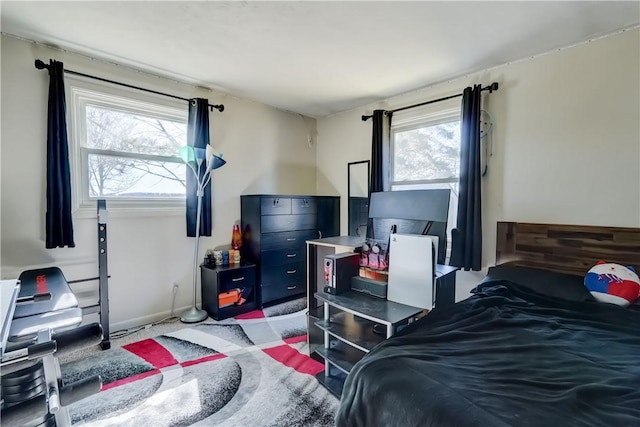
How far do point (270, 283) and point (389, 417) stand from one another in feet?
7.87

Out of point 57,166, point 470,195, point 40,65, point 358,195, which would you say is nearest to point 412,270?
point 470,195

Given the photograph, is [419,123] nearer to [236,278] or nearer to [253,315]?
[236,278]

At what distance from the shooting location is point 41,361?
1.13 meters

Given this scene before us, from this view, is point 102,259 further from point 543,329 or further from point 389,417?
point 543,329

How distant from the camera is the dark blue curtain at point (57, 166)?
224 cm

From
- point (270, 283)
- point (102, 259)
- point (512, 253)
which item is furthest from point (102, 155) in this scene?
point (512, 253)

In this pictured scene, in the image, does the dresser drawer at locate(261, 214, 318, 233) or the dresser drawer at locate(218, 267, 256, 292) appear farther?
the dresser drawer at locate(261, 214, 318, 233)

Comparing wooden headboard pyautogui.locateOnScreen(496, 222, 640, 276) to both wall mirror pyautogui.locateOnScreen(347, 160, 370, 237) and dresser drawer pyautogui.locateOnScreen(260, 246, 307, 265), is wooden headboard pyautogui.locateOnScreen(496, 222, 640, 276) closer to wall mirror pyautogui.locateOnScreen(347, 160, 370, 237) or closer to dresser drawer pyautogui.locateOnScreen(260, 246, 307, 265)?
wall mirror pyautogui.locateOnScreen(347, 160, 370, 237)

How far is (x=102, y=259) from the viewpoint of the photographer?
2.37 m

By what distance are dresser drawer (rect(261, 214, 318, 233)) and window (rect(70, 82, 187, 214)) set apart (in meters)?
A: 0.90

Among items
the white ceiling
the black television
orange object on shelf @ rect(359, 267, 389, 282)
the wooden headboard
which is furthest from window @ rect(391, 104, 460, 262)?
orange object on shelf @ rect(359, 267, 389, 282)

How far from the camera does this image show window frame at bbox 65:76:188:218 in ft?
8.04

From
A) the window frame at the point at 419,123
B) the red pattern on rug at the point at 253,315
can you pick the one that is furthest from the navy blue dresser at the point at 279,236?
the window frame at the point at 419,123

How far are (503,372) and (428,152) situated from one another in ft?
8.09
